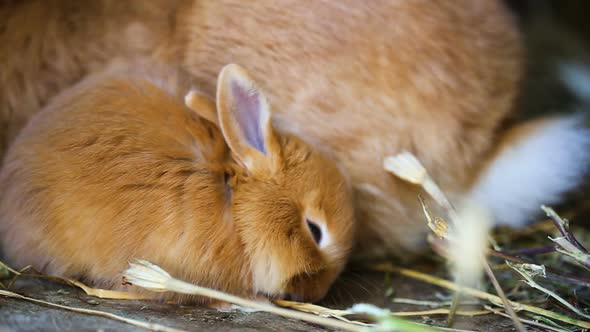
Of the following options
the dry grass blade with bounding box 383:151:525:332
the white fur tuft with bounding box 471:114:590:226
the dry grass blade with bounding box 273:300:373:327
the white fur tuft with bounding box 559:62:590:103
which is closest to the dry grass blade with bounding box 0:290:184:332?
the dry grass blade with bounding box 273:300:373:327

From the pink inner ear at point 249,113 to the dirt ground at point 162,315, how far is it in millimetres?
502

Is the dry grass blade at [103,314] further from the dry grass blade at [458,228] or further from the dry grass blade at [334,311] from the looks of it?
the dry grass blade at [458,228]

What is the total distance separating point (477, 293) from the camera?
6.31ft

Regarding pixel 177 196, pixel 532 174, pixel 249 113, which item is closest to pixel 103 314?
pixel 177 196

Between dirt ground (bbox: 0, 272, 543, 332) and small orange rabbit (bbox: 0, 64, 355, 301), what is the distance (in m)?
Answer: 0.07

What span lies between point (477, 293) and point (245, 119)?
0.87 metres

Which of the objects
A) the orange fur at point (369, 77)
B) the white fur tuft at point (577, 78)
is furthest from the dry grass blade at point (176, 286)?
the white fur tuft at point (577, 78)

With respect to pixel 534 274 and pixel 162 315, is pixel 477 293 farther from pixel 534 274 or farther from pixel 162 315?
pixel 162 315

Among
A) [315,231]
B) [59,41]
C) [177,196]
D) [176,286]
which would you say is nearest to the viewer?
[176,286]

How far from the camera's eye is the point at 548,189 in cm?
235

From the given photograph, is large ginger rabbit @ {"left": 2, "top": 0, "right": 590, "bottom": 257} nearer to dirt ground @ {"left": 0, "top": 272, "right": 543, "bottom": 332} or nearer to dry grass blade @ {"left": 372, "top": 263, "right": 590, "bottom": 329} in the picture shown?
dry grass blade @ {"left": 372, "top": 263, "right": 590, "bottom": 329}

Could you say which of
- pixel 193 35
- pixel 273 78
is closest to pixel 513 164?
pixel 273 78

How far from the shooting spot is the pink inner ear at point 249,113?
182cm

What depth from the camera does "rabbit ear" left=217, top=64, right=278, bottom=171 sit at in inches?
70.2
